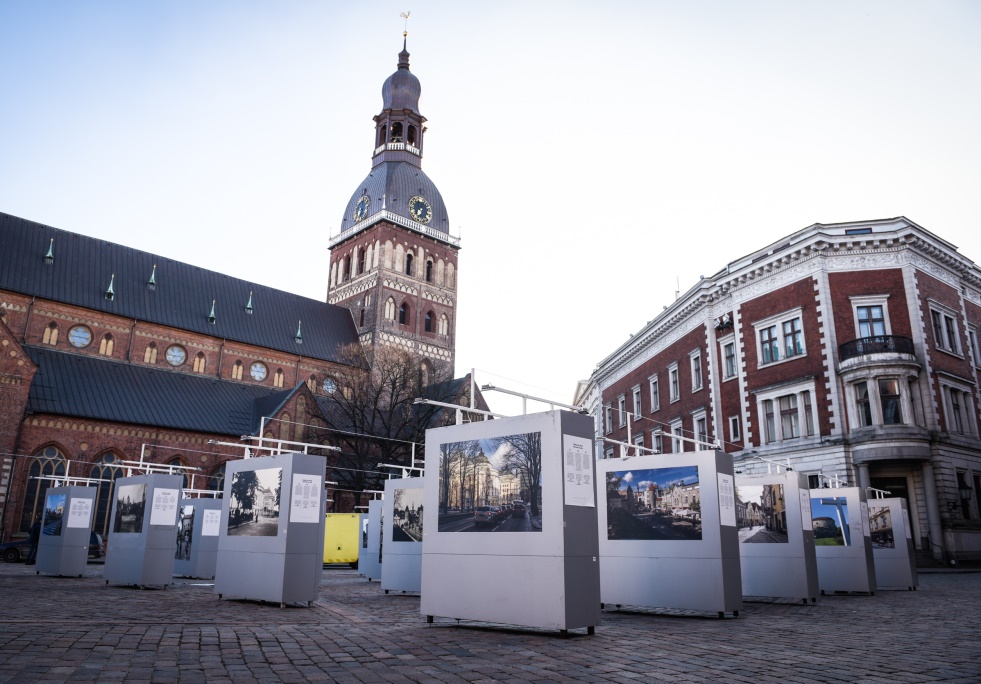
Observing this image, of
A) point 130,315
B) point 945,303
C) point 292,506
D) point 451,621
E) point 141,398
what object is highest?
point 130,315

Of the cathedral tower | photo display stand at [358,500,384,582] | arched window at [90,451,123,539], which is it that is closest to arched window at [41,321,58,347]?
arched window at [90,451,123,539]

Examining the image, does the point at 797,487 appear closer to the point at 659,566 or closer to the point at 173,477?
the point at 659,566

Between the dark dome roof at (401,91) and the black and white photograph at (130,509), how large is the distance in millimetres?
50550

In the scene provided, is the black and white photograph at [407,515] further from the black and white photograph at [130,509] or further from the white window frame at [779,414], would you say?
the white window frame at [779,414]

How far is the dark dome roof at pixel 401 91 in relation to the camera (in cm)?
6473

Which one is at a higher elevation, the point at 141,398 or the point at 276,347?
the point at 276,347

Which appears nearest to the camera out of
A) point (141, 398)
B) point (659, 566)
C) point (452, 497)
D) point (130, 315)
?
point (452, 497)

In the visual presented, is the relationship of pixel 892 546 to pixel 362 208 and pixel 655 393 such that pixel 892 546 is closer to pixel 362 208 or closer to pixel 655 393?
pixel 655 393

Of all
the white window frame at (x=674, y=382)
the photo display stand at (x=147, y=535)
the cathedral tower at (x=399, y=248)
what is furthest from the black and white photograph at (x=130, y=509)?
the cathedral tower at (x=399, y=248)

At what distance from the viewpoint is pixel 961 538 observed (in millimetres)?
29672

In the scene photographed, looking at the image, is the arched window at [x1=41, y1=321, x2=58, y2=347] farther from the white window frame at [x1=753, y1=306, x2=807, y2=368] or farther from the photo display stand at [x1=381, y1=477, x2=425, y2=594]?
the white window frame at [x1=753, y1=306, x2=807, y2=368]

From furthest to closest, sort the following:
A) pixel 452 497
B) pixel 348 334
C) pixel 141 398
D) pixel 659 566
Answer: pixel 348 334
pixel 141 398
pixel 659 566
pixel 452 497

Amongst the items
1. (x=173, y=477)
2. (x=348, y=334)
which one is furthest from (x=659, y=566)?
(x=348, y=334)

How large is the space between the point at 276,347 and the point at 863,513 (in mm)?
41208
